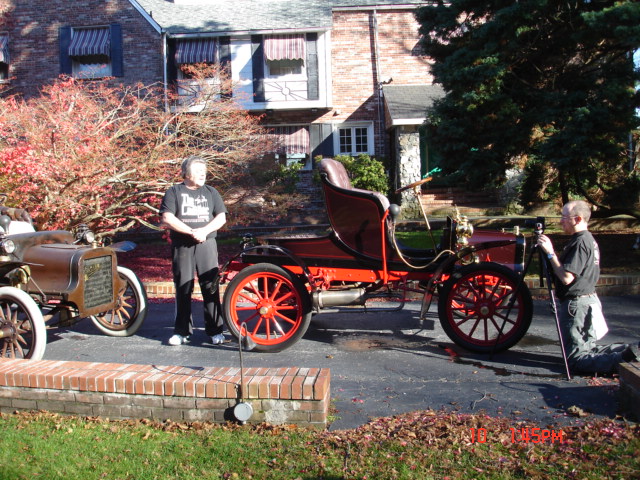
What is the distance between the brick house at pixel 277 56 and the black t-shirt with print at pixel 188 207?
14.5 meters

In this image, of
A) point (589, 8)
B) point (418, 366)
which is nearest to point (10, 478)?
point (418, 366)

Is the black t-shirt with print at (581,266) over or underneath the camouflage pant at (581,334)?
over

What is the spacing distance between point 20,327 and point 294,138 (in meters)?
16.5

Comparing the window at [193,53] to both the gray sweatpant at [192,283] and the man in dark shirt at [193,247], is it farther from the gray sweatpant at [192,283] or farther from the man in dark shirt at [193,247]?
the gray sweatpant at [192,283]

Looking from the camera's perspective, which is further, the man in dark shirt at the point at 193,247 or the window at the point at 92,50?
the window at the point at 92,50

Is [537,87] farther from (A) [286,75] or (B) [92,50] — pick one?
(B) [92,50]

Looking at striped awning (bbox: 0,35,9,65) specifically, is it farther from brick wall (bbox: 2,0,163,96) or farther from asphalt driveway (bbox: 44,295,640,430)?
asphalt driveway (bbox: 44,295,640,430)

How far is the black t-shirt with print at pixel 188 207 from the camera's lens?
206 inches

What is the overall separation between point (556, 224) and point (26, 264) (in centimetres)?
1306

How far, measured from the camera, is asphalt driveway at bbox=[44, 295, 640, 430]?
11.9ft

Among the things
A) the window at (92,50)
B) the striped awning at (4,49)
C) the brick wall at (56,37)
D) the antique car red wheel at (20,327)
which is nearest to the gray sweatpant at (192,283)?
the antique car red wheel at (20,327)

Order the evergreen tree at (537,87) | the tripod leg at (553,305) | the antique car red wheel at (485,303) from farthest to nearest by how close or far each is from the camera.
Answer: the evergreen tree at (537,87) → the antique car red wheel at (485,303) → the tripod leg at (553,305)

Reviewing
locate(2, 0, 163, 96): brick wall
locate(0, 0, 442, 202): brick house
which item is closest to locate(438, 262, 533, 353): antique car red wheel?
locate(0, 0, 442, 202): brick house

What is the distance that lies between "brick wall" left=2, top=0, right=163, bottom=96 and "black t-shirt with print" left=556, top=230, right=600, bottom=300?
712 inches
